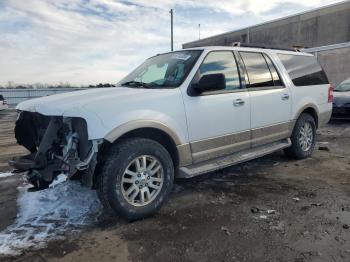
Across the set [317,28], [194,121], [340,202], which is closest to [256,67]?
[194,121]

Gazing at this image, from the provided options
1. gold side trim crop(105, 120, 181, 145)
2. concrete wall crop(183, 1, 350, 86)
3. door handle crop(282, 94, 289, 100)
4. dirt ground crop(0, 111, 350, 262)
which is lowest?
dirt ground crop(0, 111, 350, 262)

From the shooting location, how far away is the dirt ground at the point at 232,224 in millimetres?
3205

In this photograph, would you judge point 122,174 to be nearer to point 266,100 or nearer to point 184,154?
point 184,154

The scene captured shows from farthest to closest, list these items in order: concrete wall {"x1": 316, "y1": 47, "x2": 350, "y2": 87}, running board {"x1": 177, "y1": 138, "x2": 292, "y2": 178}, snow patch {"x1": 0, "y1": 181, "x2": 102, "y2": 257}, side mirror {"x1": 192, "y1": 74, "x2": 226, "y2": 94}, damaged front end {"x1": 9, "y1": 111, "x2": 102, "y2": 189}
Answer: concrete wall {"x1": 316, "y1": 47, "x2": 350, "y2": 87} → running board {"x1": 177, "y1": 138, "x2": 292, "y2": 178} → side mirror {"x1": 192, "y1": 74, "x2": 226, "y2": 94} → damaged front end {"x1": 9, "y1": 111, "x2": 102, "y2": 189} → snow patch {"x1": 0, "y1": 181, "x2": 102, "y2": 257}

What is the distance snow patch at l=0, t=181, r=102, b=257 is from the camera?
138 inches

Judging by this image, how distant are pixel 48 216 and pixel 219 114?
7.83 ft

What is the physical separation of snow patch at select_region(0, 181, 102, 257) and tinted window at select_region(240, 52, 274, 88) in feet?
9.06

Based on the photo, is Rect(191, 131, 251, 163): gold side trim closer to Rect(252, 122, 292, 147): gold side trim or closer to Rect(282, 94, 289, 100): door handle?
Rect(252, 122, 292, 147): gold side trim

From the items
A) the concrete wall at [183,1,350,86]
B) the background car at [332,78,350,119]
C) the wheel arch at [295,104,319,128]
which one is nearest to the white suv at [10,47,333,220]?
the wheel arch at [295,104,319,128]

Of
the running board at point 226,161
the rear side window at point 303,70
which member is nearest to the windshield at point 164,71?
the running board at point 226,161

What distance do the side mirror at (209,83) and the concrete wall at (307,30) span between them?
17.7 m

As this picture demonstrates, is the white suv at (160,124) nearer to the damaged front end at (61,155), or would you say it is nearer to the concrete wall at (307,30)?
the damaged front end at (61,155)

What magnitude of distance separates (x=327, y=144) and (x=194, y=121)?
4.76 meters

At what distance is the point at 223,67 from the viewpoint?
16.1 feet
